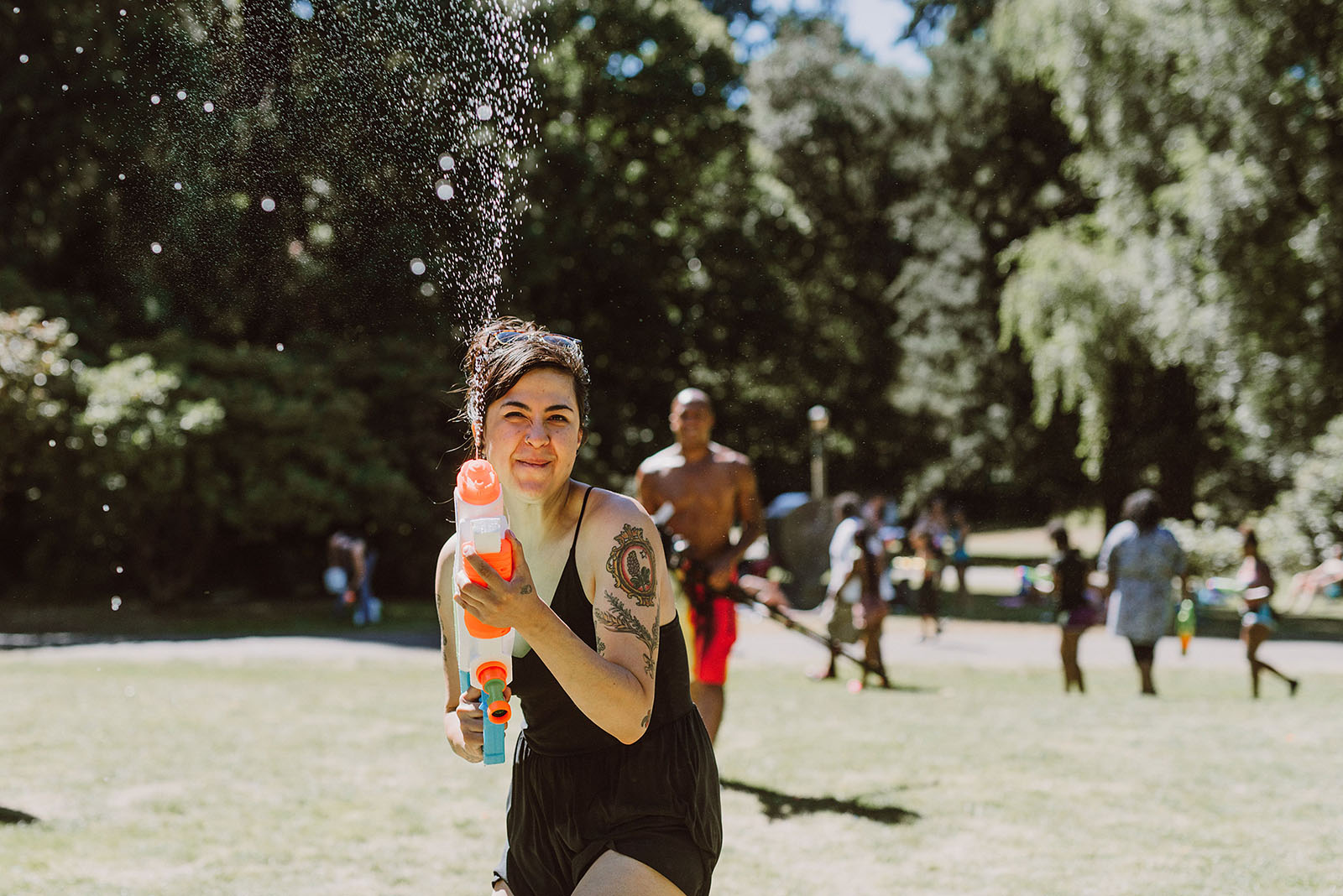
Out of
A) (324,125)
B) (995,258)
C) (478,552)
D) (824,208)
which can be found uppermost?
(824,208)

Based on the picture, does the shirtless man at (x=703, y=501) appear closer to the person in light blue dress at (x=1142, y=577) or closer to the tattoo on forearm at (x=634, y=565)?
the tattoo on forearm at (x=634, y=565)

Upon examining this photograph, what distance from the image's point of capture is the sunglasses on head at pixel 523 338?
109 inches

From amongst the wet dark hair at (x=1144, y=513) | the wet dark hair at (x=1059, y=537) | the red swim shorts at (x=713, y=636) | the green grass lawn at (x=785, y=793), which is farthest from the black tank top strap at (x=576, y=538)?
the wet dark hair at (x=1059, y=537)

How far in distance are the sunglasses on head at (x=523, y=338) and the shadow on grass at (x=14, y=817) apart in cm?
520

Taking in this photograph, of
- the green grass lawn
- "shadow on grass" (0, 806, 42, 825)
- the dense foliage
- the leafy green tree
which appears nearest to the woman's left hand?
the green grass lawn

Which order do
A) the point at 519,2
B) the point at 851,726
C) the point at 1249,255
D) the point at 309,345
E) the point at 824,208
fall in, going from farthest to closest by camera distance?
the point at 824,208
the point at 309,345
the point at 1249,255
the point at 519,2
the point at 851,726

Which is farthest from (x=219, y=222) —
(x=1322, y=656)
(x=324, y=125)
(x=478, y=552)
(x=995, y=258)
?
(x=995, y=258)

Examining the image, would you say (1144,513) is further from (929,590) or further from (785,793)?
(929,590)

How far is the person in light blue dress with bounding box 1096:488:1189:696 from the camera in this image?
11086 millimetres

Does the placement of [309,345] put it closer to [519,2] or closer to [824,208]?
[519,2]

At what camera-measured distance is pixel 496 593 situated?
88.8 inches

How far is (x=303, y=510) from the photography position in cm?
2033

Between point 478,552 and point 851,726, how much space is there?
25.5ft

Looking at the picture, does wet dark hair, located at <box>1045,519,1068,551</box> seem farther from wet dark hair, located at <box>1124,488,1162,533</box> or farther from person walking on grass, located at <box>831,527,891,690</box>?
person walking on grass, located at <box>831,527,891,690</box>
